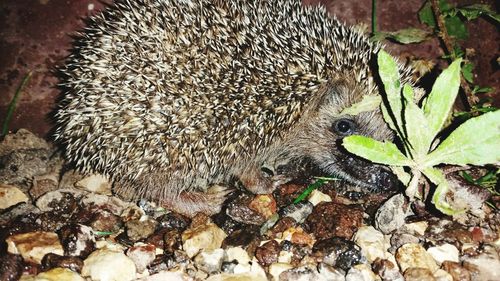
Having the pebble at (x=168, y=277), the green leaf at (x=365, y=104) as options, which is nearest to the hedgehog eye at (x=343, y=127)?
the green leaf at (x=365, y=104)

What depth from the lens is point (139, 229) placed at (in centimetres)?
333

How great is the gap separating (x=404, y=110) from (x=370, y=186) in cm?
74

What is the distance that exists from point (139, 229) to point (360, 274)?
1541 mm

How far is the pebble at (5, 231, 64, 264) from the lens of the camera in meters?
3.02

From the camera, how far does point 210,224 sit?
3328 mm

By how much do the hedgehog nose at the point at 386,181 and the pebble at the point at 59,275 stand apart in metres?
2.18

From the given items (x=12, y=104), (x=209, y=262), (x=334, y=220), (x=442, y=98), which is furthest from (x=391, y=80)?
(x=12, y=104)

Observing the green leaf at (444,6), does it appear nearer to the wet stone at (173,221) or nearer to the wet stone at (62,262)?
the wet stone at (173,221)

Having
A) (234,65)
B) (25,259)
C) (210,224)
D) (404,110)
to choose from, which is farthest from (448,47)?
(25,259)

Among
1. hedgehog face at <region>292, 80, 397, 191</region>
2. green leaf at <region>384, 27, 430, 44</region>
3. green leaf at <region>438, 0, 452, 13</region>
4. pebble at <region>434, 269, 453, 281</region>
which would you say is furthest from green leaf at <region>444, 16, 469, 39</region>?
pebble at <region>434, 269, 453, 281</region>

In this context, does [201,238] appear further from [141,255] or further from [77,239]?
[77,239]

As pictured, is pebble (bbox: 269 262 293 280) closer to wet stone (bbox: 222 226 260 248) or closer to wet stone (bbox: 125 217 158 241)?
wet stone (bbox: 222 226 260 248)

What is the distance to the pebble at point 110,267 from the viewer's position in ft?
9.46

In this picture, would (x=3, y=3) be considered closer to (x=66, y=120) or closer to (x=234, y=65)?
(x=66, y=120)
